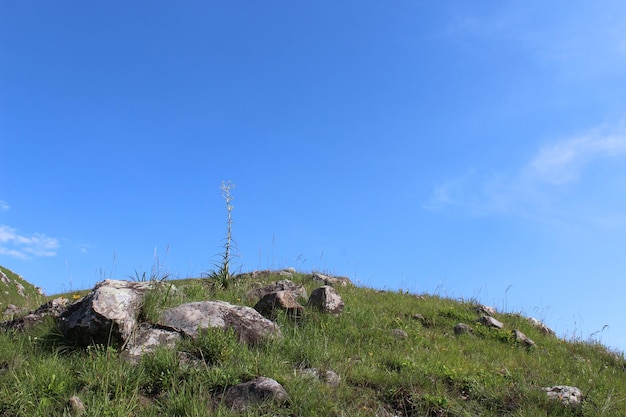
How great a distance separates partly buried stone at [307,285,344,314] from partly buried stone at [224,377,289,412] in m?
3.59

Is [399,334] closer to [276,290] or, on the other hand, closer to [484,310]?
[276,290]

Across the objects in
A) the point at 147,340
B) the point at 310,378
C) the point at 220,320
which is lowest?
the point at 310,378

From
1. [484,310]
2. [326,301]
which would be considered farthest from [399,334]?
[484,310]

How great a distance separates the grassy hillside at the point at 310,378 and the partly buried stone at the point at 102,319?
0.18 meters

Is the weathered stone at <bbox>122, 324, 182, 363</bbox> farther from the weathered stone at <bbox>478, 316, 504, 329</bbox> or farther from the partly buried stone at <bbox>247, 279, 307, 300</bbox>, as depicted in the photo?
the weathered stone at <bbox>478, 316, 504, 329</bbox>

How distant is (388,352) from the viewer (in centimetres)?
747

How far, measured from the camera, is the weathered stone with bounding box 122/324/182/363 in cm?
632

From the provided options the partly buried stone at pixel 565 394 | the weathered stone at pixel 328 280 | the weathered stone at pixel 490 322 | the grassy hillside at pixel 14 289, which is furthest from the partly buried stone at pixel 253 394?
the grassy hillside at pixel 14 289

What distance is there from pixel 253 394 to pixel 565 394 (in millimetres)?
4318

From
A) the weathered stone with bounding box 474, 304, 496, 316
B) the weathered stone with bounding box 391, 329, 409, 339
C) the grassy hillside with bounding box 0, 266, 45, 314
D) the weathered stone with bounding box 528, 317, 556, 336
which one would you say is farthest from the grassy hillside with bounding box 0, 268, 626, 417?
the grassy hillside with bounding box 0, 266, 45, 314

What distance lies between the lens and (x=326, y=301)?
9102 millimetres

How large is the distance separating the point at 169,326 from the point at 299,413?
106 inches

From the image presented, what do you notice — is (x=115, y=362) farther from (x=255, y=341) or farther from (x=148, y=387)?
(x=255, y=341)

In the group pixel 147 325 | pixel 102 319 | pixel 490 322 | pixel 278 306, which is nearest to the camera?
pixel 102 319
